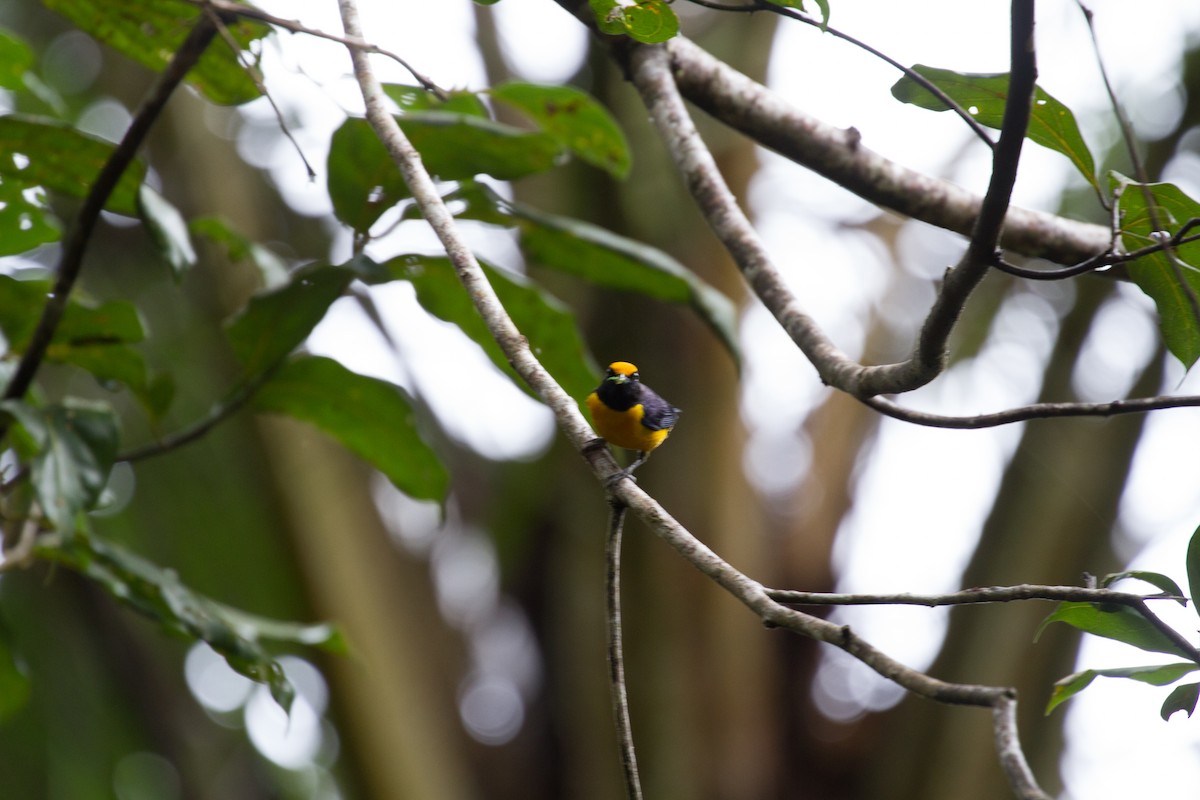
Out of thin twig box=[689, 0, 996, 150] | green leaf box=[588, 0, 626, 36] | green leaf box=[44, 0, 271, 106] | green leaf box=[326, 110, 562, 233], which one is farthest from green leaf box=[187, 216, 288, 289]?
thin twig box=[689, 0, 996, 150]

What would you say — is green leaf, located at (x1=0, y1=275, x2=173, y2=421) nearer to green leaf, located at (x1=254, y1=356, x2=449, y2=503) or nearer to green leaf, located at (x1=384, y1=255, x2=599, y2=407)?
green leaf, located at (x1=254, y1=356, x2=449, y2=503)

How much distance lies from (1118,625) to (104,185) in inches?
64.8

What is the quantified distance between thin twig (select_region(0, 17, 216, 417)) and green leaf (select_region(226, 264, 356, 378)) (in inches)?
11.8

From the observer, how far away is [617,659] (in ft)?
3.54

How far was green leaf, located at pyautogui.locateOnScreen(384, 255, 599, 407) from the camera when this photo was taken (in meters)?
2.01

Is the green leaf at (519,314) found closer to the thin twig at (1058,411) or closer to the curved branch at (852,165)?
the curved branch at (852,165)

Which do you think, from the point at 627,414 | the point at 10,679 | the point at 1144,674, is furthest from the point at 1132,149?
the point at 10,679

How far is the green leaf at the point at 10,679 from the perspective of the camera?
224 cm

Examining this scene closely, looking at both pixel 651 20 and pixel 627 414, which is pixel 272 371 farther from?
pixel 651 20

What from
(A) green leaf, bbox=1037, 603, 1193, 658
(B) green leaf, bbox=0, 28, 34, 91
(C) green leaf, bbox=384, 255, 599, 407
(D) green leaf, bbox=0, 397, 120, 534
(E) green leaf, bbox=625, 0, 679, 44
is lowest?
(D) green leaf, bbox=0, 397, 120, 534

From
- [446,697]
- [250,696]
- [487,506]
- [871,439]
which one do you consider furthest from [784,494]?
[250,696]

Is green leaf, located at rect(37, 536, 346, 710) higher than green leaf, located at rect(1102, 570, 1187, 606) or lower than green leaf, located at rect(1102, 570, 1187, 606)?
lower

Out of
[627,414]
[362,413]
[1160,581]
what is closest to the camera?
[1160,581]

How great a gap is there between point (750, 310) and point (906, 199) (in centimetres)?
287
